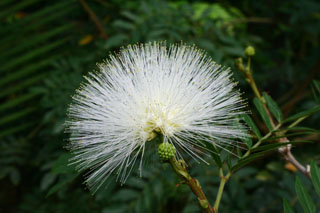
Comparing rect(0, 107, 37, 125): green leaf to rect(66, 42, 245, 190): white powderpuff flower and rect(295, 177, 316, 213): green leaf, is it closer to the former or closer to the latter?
rect(66, 42, 245, 190): white powderpuff flower

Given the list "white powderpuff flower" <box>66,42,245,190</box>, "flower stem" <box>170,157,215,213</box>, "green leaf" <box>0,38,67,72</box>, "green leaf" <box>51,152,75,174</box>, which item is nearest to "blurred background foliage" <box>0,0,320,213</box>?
A: "green leaf" <box>0,38,67,72</box>

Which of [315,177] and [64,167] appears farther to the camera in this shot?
[64,167]

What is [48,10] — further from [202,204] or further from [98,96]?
[202,204]

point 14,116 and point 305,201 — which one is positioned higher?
point 14,116

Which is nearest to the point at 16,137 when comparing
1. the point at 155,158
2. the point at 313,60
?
the point at 155,158

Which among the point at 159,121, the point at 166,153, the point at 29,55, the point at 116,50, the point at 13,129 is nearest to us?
the point at 166,153

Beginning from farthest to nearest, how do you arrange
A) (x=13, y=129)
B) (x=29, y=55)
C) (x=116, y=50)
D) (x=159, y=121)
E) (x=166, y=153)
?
(x=29, y=55) < (x=13, y=129) < (x=116, y=50) < (x=159, y=121) < (x=166, y=153)

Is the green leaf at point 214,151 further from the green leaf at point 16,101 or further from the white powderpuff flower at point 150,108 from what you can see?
the green leaf at point 16,101

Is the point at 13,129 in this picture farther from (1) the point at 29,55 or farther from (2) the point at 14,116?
(1) the point at 29,55

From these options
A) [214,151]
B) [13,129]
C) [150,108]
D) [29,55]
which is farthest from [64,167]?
[29,55]
